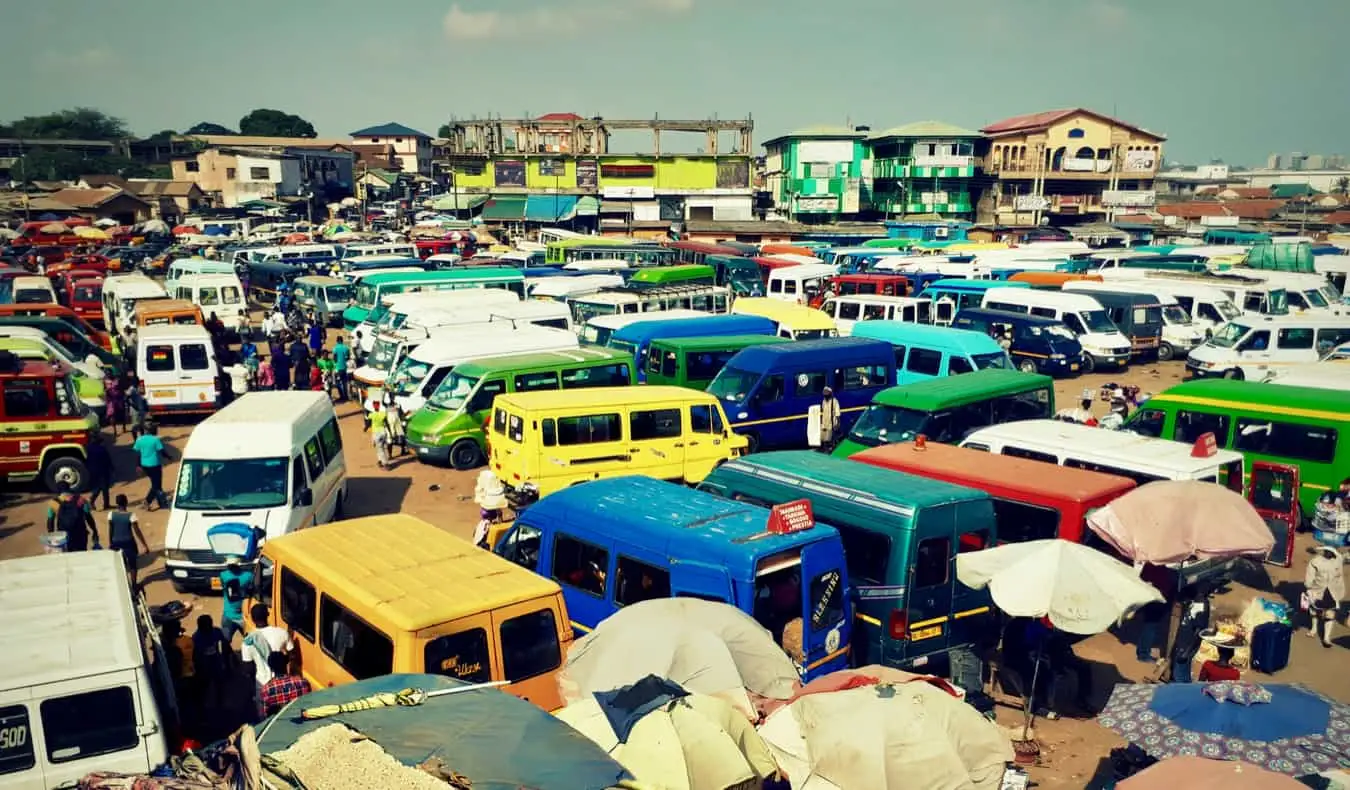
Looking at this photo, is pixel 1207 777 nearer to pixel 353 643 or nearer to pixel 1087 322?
pixel 353 643

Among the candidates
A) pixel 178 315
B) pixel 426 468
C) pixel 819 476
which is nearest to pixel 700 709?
pixel 819 476

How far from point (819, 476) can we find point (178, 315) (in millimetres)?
19536

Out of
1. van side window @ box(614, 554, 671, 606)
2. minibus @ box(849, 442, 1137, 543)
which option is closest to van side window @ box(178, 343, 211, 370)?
van side window @ box(614, 554, 671, 606)

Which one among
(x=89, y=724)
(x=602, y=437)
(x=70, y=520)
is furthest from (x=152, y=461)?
(x=89, y=724)

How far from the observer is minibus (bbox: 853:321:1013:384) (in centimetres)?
1928

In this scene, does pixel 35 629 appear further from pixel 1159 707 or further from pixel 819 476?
pixel 1159 707

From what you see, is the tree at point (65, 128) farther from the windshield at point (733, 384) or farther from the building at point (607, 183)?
the windshield at point (733, 384)

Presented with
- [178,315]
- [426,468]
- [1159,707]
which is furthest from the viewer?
[178,315]

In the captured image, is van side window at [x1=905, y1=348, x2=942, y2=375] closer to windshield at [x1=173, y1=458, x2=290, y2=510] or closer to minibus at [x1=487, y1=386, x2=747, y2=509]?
minibus at [x1=487, y1=386, x2=747, y2=509]

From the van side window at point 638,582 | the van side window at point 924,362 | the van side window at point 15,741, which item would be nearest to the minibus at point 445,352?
the van side window at point 924,362

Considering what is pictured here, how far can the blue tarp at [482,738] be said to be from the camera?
497cm

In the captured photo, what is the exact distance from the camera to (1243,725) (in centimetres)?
611

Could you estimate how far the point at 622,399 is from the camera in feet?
48.0

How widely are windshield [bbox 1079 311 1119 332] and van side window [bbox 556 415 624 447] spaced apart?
1727 cm
